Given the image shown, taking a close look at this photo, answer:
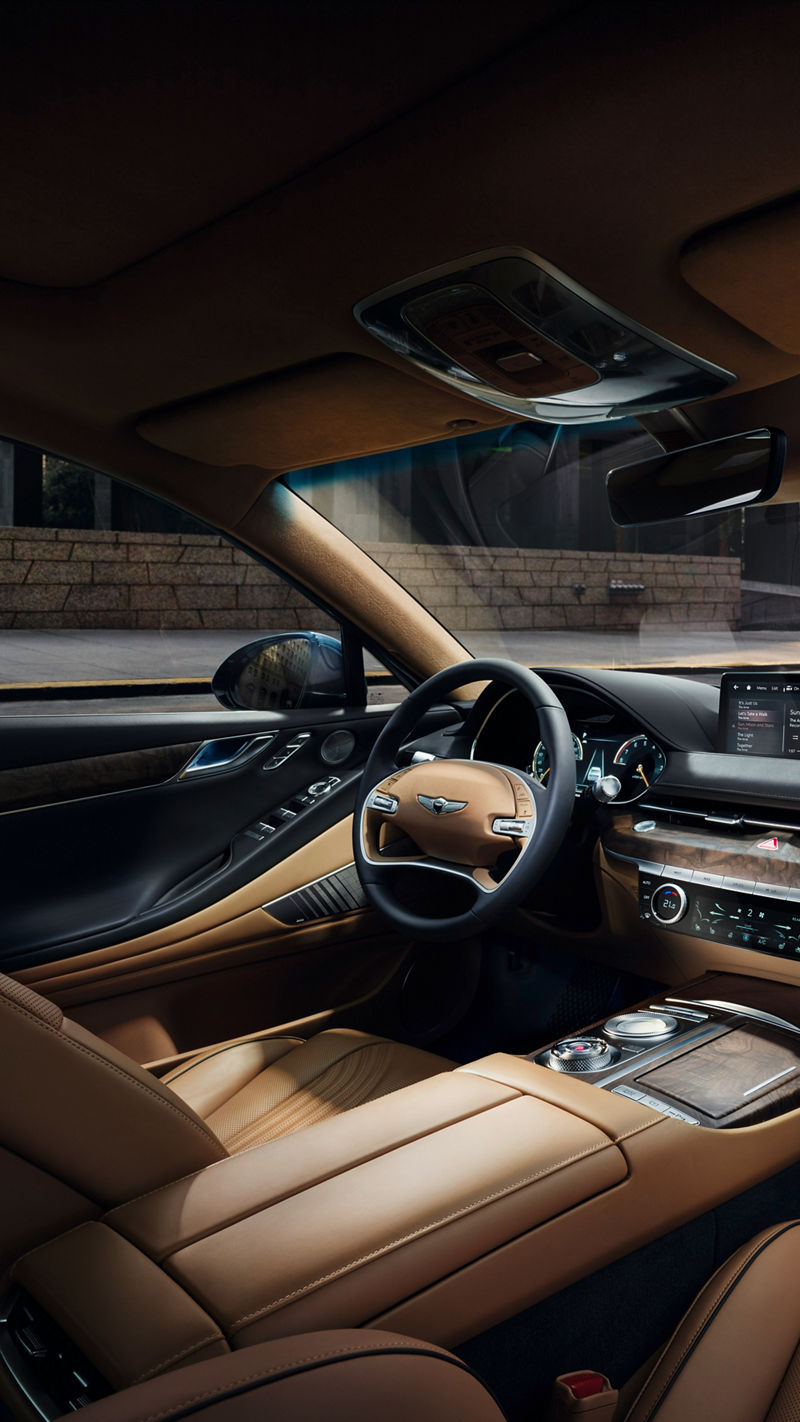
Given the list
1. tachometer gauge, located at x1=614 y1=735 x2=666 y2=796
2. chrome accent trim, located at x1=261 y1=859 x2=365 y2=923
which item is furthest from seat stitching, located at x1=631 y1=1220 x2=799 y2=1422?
chrome accent trim, located at x1=261 y1=859 x2=365 y2=923

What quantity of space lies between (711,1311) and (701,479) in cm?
139

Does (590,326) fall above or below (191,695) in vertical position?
above

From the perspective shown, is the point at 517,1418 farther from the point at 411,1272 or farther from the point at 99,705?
the point at 99,705

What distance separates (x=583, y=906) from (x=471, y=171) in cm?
143

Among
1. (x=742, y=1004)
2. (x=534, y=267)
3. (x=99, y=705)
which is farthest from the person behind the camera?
(x=99, y=705)

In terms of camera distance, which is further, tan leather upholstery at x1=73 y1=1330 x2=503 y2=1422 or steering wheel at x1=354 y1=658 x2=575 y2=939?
steering wheel at x1=354 y1=658 x2=575 y2=939

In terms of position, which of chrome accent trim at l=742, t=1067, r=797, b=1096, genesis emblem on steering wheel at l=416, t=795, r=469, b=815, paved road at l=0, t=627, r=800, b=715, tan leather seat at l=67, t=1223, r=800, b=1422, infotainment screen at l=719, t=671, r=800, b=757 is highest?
paved road at l=0, t=627, r=800, b=715

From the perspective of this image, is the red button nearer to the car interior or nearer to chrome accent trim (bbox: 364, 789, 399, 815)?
the car interior

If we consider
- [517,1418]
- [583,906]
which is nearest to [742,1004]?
[583,906]

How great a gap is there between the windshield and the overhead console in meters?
0.21

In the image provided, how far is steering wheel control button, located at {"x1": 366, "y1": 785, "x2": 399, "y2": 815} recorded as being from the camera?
206 centimetres

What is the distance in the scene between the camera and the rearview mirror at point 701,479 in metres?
1.85

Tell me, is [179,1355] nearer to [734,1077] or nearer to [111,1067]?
[111,1067]

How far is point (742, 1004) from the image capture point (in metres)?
1.68
